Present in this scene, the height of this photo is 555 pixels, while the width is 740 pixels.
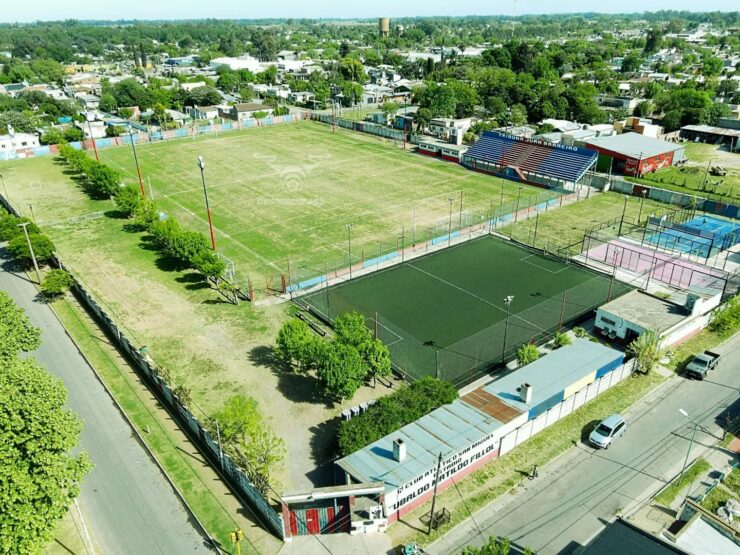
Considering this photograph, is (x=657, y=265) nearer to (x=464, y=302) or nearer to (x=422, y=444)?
(x=464, y=302)

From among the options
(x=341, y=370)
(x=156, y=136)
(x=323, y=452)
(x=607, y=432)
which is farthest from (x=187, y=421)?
(x=156, y=136)

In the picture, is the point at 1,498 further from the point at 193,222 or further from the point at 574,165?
the point at 574,165

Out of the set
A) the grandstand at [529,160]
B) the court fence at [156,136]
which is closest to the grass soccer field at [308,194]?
the grandstand at [529,160]

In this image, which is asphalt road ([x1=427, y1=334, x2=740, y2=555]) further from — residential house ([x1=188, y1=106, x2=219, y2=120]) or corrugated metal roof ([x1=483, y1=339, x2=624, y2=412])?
residential house ([x1=188, y1=106, x2=219, y2=120])

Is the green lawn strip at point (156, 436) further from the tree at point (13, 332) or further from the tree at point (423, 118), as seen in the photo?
the tree at point (423, 118)

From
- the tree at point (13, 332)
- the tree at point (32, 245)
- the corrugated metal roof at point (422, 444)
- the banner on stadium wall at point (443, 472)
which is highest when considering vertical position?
the tree at point (13, 332)

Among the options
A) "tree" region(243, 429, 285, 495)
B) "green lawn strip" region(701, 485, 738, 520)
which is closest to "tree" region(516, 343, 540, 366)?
"green lawn strip" region(701, 485, 738, 520)

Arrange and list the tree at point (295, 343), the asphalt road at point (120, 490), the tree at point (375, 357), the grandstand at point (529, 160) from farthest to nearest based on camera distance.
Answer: the grandstand at point (529, 160) < the tree at point (295, 343) < the tree at point (375, 357) < the asphalt road at point (120, 490)
